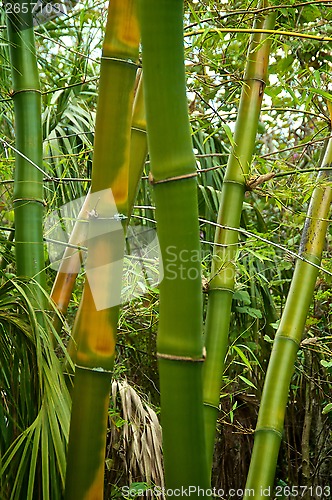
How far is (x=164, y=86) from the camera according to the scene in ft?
1.95

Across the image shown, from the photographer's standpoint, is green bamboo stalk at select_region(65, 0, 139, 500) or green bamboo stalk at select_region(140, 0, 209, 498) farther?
green bamboo stalk at select_region(65, 0, 139, 500)

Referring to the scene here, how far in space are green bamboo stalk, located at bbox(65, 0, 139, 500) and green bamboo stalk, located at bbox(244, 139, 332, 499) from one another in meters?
0.48

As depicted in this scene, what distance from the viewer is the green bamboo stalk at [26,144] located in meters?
0.87

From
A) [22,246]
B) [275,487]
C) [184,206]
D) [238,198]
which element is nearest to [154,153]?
[184,206]

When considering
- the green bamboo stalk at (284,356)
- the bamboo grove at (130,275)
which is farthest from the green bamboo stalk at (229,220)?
the green bamboo stalk at (284,356)

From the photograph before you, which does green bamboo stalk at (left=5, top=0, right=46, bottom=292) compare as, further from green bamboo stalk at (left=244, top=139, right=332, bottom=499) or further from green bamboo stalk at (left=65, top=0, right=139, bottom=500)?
green bamboo stalk at (left=244, top=139, right=332, bottom=499)

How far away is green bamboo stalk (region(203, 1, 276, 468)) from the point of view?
1047mm

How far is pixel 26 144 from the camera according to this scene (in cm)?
92

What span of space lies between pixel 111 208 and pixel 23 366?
0.22 m

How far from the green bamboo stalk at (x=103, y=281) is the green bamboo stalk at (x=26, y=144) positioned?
0.15 meters

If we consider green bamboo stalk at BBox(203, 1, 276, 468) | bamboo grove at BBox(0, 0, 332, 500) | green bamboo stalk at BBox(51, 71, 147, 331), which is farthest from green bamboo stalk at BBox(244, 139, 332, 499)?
green bamboo stalk at BBox(51, 71, 147, 331)

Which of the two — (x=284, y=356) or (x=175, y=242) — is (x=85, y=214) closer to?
(x=284, y=356)

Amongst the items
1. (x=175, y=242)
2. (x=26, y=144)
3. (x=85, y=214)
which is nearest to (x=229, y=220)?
(x=85, y=214)

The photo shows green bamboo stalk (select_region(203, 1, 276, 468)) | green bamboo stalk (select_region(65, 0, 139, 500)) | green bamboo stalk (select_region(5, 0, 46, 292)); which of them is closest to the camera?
green bamboo stalk (select_region(65, 0, 139, 500))
